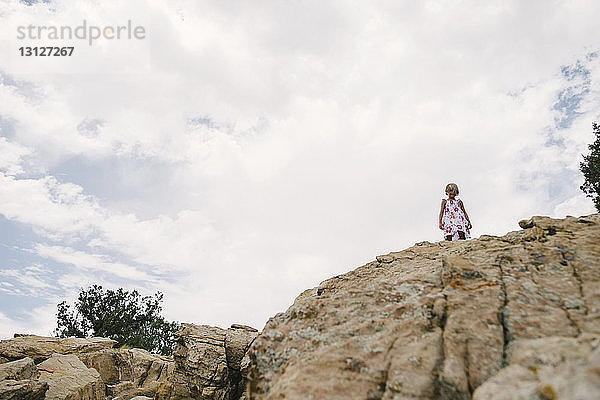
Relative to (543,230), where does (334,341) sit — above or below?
below

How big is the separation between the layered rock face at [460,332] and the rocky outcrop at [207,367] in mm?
5637

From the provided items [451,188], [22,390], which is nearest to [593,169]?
[451,188]

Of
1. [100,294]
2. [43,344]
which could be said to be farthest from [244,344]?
[100,294]

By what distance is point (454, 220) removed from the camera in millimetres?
15203

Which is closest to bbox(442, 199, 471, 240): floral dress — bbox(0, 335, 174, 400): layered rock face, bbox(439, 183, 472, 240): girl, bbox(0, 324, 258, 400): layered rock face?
bbox(439, 183, 472, 240): girl

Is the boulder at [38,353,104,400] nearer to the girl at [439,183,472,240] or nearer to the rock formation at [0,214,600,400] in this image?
the rock formation at [0,214,600,400]

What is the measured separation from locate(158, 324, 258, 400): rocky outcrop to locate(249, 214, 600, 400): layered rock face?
222 inches

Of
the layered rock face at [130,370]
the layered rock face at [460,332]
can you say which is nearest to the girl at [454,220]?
the layered rock face at [460,332]

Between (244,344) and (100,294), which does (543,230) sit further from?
(100,294)

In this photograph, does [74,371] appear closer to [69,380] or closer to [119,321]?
[69,380]

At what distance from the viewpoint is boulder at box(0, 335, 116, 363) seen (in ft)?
68.8

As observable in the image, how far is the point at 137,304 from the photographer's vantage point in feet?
181

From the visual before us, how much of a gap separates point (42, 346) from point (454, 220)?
73.4 feet

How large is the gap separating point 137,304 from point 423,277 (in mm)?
54427
